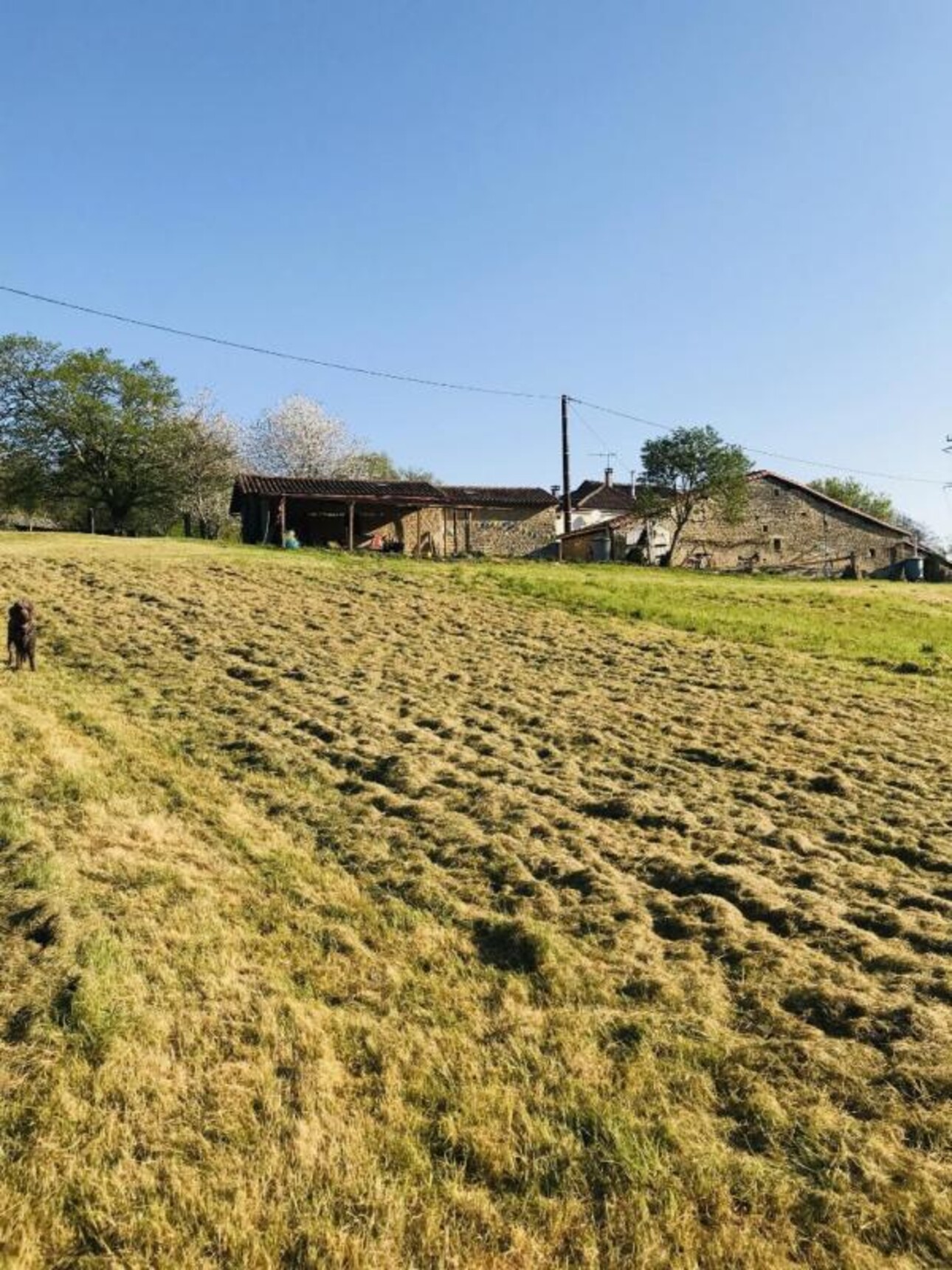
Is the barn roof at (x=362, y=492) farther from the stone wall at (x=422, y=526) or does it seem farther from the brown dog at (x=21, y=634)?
the brown dog at (x=21, y=634)

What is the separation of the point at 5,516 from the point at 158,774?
58.9 meters

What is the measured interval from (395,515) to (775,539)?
23180 mm

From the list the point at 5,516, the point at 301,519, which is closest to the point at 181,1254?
the point at 301,519

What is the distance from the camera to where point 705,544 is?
47.9 meters

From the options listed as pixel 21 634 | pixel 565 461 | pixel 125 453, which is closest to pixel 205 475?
pixel 125 453

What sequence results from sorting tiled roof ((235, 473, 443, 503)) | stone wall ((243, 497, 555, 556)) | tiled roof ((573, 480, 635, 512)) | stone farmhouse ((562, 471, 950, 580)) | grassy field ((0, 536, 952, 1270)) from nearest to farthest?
grassy field ((0, 536, 952, 1270))
tiled roof ((235, 473, 443, 503))
stone wall ((243, 497, 555, 556))
stone farmhouse ((562, 471, 950, 580))
tiled roof ((573, 480, 635, 512))

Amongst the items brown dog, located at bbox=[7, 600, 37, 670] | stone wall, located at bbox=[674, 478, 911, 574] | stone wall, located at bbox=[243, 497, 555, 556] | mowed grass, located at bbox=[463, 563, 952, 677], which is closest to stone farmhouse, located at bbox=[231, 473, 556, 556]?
stone wall, located at bbox=[243, 497, 555, 556]

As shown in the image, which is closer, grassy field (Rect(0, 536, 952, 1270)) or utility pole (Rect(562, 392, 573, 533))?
grassy field (Rect(0, 536, 952, 1270))

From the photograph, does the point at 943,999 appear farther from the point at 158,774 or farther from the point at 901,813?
the point at 158,774

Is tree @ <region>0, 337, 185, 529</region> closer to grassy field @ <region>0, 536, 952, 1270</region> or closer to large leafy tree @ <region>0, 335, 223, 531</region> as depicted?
large leafy tree @ <region>0, 335, 223, 531</region>

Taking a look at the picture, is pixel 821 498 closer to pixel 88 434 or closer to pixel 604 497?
pixel 604 497

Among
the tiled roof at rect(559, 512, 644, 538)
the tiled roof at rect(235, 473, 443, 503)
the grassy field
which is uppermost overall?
the tiled roof at rect(235, 473, 443, 503)

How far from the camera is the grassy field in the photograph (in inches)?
129

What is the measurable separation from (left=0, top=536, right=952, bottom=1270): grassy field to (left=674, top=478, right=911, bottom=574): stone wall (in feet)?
123
